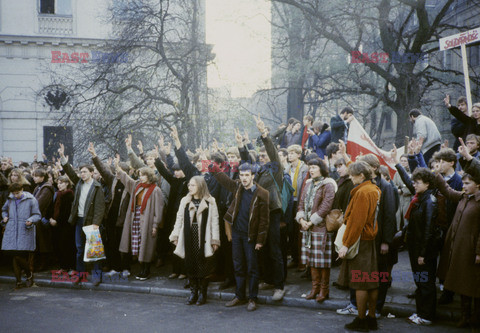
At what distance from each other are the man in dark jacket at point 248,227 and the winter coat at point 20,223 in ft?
13.3

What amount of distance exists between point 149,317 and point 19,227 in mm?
3577

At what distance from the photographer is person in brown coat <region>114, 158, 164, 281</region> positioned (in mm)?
8805

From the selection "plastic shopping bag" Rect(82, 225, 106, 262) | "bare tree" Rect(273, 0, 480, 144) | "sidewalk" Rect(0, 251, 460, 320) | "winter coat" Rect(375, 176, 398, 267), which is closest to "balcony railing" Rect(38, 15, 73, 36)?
"bare tree" Rect(273, 0, 480, 144)

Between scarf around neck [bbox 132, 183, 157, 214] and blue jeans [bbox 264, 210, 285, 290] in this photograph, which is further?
scarf around neck [bbox 132, 183, 157, 214]

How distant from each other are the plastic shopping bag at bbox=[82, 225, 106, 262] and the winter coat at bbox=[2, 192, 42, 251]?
3.64 ft

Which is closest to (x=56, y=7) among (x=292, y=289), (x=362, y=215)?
(x=292, y=289)

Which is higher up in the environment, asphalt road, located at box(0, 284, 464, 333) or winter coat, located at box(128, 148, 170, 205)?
winter coat, located at box(128, 148, 170, 205)

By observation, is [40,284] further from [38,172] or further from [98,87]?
[98,87]

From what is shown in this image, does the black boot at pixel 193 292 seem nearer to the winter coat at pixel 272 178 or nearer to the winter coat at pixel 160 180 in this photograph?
the winter coat at pixel 272 178

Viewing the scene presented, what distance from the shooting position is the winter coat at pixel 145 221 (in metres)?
8.78

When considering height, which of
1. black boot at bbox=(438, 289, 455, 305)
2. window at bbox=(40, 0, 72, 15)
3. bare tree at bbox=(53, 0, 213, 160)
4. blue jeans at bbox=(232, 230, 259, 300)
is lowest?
black boot at bbox=(438, 289, 455, 305)

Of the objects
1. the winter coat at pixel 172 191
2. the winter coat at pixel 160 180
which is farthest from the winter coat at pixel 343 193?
the winter coat at pixel 160 180

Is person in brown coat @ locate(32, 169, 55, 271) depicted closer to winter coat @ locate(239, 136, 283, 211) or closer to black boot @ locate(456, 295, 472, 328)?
winter coat @ locate(239, 136, 283, 211)

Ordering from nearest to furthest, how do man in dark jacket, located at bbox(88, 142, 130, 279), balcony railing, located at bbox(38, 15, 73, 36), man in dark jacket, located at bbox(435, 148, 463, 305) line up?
man in dark jacket, located at bbox(435, 148, 463, 305)
man in dark jacket, located at bbox(88, 142, 130, 279)
balcony railing, located at bbox(38, 15, 73, 36)
